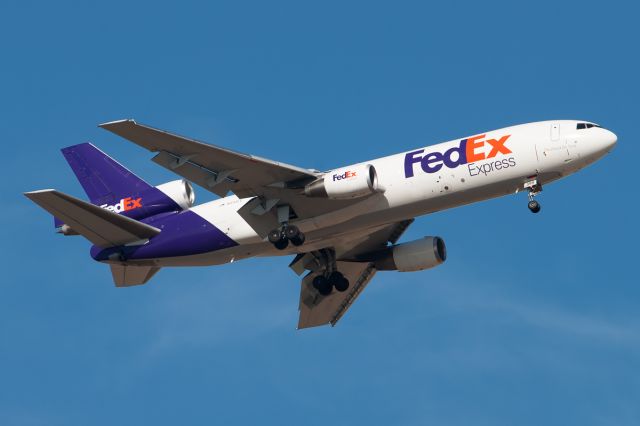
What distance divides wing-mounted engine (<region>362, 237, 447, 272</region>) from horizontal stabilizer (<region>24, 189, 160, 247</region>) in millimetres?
10470

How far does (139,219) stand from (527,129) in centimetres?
1635

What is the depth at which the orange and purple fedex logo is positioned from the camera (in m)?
46.8

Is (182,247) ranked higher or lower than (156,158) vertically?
lower

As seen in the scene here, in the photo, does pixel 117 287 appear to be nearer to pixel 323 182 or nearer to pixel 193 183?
pixel 193 183

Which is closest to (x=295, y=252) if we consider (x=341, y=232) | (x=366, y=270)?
(x=341, y=232)

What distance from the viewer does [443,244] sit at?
54.2m

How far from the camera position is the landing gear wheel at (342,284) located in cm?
5494

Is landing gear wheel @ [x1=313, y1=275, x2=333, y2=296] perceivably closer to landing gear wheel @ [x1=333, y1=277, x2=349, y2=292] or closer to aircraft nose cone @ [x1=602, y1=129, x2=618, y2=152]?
landing gear wheel @ [x1=333, y1=277, x2=349, y2=292]

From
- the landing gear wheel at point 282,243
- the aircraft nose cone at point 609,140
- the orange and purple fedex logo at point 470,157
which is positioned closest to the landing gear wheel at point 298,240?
the landing gear wheel at point 282,243

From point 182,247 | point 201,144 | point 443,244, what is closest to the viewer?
point 201,144

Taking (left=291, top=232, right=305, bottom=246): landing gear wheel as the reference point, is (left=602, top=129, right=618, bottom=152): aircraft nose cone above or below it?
above

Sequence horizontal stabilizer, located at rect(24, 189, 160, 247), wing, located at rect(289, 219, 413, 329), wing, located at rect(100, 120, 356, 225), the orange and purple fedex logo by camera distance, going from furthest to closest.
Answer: wing, located at rect(289, 219, 413, 329)
horizontal stabilizer, located at rect(24, 189, 160, 247)
the orange and purple fedex logo
wing, located at rect(100, 120, 356, 225)

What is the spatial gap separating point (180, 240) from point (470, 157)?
40.3 ft

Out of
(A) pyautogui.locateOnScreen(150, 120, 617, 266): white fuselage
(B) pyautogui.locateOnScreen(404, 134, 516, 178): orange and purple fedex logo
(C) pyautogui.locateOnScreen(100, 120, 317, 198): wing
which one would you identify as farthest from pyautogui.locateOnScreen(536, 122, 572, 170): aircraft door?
(C) pyautogui.locateOnScreen(100, 120, 317, 198): wing
